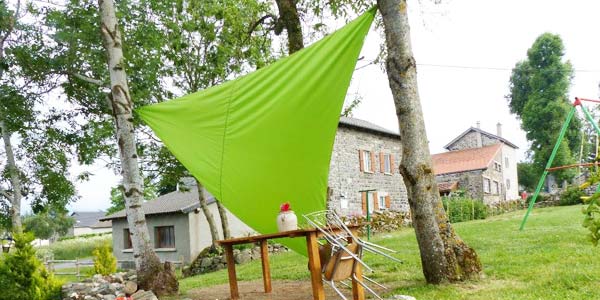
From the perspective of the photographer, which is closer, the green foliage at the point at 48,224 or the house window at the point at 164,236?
the house window at the point at 164,236

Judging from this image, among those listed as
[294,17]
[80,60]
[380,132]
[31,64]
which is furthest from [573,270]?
[380,132]

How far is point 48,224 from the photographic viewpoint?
51.8m

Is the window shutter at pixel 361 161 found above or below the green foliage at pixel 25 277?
above

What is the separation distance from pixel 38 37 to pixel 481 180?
883 inches

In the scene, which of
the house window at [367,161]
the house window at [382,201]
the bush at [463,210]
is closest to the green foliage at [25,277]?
the house window at [367,161]

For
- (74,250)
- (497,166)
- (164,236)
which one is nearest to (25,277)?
(164,236)

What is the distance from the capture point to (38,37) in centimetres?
1042

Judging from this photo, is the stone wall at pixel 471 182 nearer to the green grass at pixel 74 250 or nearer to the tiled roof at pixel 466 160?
the tiled roof at pixel 466 160

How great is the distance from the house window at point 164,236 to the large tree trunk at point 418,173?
46.7 feet

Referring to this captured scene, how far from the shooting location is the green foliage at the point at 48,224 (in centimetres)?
4978

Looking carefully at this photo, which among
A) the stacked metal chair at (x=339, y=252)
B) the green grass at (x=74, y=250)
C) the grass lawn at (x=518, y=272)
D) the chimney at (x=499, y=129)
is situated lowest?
the green grass at (x=74, y=250)

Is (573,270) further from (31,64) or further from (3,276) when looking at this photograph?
(31,64)

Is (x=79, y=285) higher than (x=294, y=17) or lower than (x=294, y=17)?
lower

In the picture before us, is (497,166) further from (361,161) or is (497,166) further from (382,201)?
(361,161)
